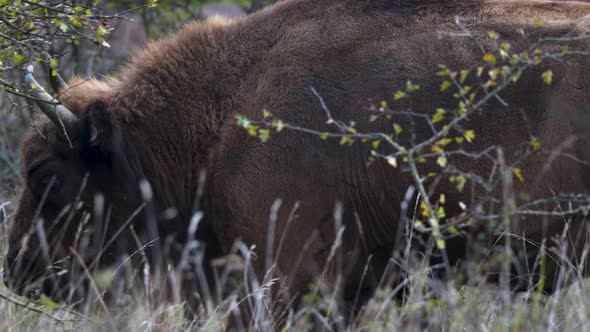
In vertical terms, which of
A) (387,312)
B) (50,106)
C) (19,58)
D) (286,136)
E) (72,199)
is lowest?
(387,312)

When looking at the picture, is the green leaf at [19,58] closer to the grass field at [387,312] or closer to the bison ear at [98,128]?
the bison ear at [98,128]

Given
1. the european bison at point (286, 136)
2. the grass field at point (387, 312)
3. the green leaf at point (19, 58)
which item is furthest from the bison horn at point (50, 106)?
the grass field at point (387, 312)

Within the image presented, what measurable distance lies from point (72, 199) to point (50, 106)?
0.56 metres

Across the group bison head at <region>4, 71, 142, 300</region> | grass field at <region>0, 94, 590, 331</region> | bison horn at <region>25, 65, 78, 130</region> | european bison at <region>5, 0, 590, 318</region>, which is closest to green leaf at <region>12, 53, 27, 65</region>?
bison horn at <region>25, 65, 78, 130</region>

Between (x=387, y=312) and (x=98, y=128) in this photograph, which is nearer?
(x=387, y=312)

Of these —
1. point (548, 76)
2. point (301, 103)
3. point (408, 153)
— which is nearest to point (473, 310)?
point (408, 153)

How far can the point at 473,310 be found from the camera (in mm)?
3023

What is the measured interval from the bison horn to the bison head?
3cm

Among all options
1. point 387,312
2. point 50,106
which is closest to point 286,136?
point 387,312

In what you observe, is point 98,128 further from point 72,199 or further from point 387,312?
point 387,312

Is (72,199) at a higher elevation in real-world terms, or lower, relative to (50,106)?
lower

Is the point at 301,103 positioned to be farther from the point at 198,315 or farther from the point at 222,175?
the point at 198,315

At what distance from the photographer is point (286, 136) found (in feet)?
14.3

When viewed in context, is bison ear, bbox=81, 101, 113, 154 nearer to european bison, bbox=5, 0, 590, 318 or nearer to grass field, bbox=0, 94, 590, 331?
european bison, bbox=5, 0, 590, 318
